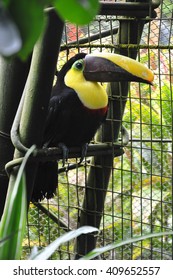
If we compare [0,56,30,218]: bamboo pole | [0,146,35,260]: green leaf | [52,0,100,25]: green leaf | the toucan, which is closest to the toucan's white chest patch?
the toucan

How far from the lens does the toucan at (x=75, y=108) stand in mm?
1774

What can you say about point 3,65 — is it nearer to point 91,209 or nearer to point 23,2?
point 91,209

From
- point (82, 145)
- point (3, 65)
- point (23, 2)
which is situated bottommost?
point (23, 2)

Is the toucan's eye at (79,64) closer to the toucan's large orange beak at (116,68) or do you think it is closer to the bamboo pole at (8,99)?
the toucan's large orange beak at (116,68)

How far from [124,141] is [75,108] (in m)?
0.25

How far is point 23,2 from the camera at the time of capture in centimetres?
24

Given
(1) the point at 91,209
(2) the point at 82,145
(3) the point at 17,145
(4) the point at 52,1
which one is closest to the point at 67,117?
(2) the point at 82,145

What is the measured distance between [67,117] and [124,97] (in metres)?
0.22

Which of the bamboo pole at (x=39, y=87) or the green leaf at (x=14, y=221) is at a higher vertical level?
the bamboo pole at (x=39, y=87)

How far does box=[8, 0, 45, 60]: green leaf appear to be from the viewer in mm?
236

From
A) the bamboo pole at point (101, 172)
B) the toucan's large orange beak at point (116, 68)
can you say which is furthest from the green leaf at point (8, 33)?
the bamboo pole at point (101, 172)

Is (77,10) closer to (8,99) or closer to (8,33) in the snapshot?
(8,33)

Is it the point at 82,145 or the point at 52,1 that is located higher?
the point at 82,145

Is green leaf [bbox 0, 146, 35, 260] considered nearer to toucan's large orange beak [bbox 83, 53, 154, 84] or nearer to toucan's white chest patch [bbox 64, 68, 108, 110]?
toucan's large orange beak [bbox 83, 53, 154, 84]
